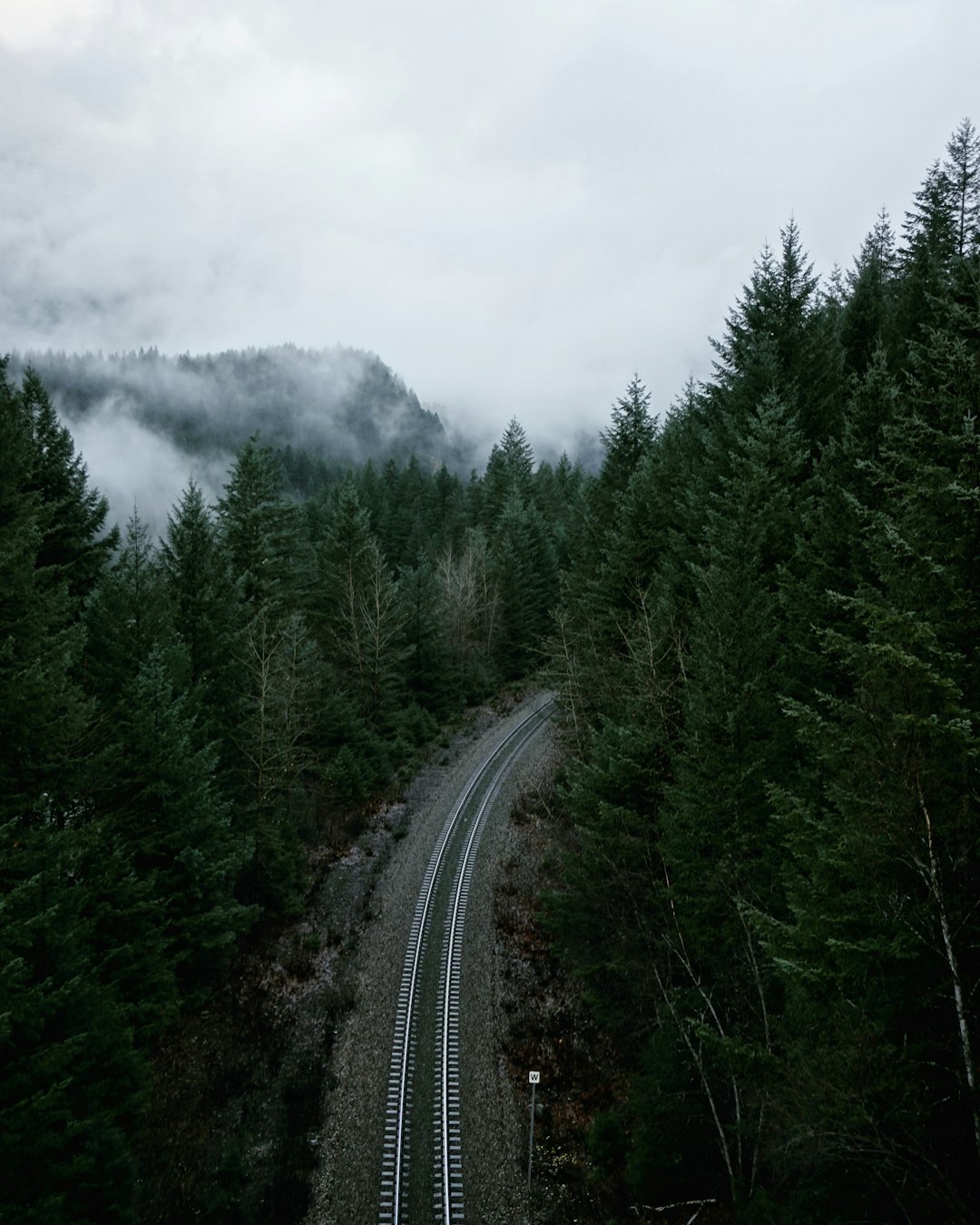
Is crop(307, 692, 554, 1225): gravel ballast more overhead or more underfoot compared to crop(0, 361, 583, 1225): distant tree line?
more underfoot

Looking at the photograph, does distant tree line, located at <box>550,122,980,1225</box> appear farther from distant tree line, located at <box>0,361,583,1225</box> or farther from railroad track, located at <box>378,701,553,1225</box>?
distant tree line, located at <box>0,361,583,1225</box>

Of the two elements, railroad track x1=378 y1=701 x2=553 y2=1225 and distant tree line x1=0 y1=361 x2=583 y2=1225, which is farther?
railroad track x1=378 y1=701 x2=553 y2=1225

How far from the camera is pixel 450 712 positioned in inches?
1618

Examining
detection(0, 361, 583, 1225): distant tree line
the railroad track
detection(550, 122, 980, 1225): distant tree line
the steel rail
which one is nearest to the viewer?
detection(550, 122, 980, 1225): distant tree line

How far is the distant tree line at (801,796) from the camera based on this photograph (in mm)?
7684

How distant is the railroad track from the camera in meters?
13.0

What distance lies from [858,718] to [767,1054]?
5062mm

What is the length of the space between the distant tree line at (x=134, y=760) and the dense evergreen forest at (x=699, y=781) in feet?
0.29

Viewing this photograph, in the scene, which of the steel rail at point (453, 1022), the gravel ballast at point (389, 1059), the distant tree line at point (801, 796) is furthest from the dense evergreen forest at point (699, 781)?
the steel rail at point (453, 1022)

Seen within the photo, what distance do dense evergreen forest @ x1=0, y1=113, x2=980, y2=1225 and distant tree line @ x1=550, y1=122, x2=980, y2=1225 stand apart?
0.07m

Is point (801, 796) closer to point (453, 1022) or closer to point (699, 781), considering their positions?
point (699, 781)

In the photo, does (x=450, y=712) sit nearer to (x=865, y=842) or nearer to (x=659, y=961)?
(x=659, y=961)

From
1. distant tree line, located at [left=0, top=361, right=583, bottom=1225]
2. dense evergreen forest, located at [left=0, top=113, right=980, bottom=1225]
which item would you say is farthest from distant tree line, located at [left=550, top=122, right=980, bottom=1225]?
distant tree line, located at [left=0, top=361, right=583, bottom=1225]

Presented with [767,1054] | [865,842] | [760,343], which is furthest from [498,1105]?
[760,343]
